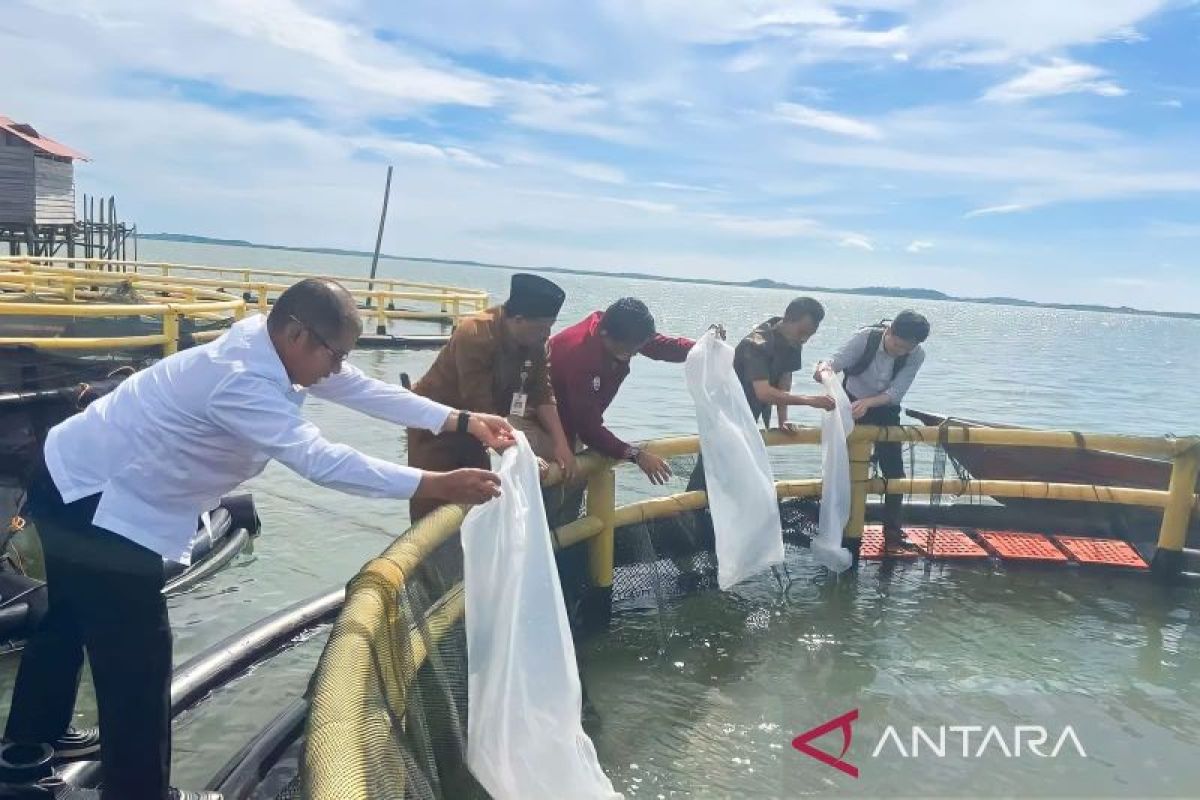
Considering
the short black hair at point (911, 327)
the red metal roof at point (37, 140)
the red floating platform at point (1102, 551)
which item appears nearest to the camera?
the short black hair at point (911, 327)

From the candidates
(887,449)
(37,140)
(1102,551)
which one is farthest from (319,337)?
(37,140)

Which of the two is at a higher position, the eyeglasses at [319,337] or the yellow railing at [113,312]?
the eyeglasses at [319,337]

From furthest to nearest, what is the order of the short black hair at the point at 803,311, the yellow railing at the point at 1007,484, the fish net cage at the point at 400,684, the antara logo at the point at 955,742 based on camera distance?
the yellow railing at the point at 1007,484, the short black hair at the point at 803,311, the antara logo at the point at 955,742, the fish net cage at the point at 400,684

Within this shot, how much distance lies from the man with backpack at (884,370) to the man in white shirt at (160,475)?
3606mm

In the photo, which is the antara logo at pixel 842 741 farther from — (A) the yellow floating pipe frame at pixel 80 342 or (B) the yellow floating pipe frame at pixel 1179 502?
(A) the yellow floating pipe frame at pixel 80 342

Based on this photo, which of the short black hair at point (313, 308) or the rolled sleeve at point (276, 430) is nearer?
the rolled sleeve at point (276, 430)

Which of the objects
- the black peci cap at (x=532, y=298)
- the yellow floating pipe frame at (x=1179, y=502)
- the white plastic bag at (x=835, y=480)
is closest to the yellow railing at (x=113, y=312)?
the black peci cap at (x=532, y=298)

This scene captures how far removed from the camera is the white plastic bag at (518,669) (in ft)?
8.12

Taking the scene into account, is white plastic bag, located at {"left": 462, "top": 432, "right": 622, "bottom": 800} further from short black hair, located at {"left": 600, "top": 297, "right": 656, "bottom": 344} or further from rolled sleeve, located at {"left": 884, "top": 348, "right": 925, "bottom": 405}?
rolled sleeve, located at {"left": 884, "top": 348, "right": 925, "bottom": 405}

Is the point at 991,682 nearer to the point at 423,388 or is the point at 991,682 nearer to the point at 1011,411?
the point at 423,388

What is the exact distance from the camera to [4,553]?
14.7ft

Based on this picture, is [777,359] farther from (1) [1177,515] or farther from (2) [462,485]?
(2) [462,485]

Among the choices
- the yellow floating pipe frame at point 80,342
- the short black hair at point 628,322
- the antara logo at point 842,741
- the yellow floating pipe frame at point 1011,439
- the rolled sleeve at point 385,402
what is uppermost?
the short black hair at point 628,322

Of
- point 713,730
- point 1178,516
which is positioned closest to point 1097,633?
point 1178,516
